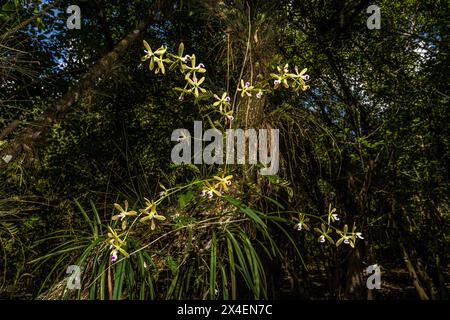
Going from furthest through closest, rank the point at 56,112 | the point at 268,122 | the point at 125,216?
the point at 56,112, the point at 268,122, the point at 125,216

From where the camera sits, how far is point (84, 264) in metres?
1.27

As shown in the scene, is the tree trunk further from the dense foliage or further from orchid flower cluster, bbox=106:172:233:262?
orchid flower cluster, bbox=106:172:233:262

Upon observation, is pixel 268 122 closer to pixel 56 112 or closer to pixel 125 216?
pixel 125 216

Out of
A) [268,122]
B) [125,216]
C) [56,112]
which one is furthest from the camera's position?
[56,112]

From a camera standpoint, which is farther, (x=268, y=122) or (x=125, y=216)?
(x=268, y=122)

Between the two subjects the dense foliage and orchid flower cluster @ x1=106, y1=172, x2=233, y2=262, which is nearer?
orchid flower cluster @ x1=106, y1=172, x2=233, y2=262

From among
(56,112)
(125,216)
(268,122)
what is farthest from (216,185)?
(56,112)

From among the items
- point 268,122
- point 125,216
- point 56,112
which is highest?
point 56,112

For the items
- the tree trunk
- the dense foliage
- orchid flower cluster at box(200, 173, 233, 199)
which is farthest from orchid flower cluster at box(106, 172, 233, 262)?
the tree trunk

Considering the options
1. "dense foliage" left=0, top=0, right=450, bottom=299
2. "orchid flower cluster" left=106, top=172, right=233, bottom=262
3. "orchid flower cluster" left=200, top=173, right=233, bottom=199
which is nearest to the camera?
"orchid flower cluster" left=106, top=172, right=233, bottom=262

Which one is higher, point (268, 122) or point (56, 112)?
point (56, 112)

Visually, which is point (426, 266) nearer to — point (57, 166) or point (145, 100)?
point (145, 100)
